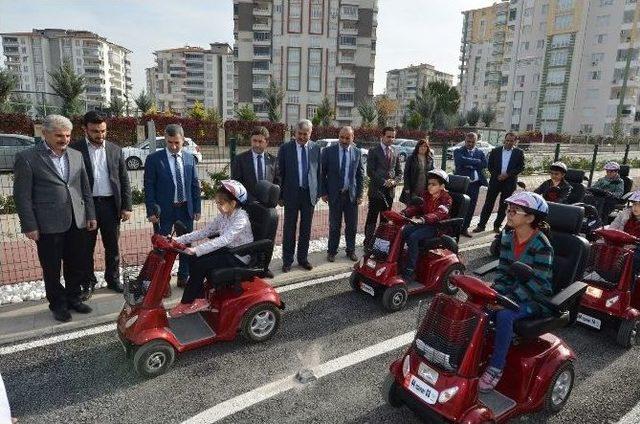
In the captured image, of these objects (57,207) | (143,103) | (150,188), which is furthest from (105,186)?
(143,103)

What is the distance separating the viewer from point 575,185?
7777mm

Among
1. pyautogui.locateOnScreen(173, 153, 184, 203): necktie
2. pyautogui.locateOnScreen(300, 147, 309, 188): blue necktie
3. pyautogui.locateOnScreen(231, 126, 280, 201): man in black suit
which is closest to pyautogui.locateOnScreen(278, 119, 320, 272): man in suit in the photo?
pyautogui.locateOnScreen(300, 147, 309, 188): blue necktie

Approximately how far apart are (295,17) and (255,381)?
194ft

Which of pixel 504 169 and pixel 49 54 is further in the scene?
pixel 49 54

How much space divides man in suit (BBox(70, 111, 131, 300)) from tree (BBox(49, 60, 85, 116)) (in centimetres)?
3103

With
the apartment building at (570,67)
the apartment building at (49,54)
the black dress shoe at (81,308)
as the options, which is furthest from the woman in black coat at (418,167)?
the apartment building at (49,54)

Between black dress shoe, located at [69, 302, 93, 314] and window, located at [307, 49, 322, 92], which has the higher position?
window, located at [307, 49, 322, 92]

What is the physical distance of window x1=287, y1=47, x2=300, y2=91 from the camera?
56.8 m

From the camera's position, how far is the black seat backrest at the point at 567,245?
3.67 meters

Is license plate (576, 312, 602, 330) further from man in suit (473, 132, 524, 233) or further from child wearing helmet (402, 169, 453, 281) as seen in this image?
man in suit (473, 132, 524, 233)

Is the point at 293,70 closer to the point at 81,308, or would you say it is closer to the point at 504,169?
the point at 504,169

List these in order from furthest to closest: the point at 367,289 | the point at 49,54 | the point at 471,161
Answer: the point at 49,54 → the point at 471,161 → the point at 367,289

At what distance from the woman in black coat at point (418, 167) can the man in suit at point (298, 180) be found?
184 cm

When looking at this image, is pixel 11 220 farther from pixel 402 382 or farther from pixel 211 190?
pixel 402 382
